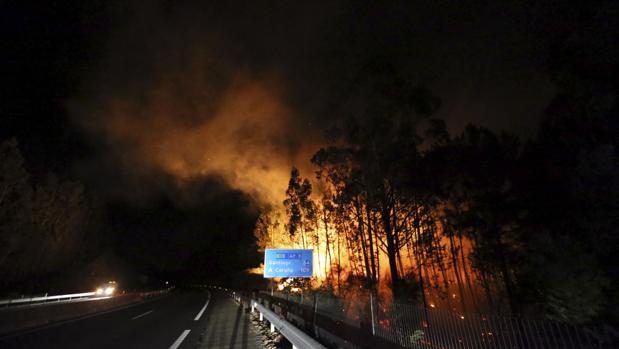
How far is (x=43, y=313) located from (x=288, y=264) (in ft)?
40.6

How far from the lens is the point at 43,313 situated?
14.4m

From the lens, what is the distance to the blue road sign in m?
20.3

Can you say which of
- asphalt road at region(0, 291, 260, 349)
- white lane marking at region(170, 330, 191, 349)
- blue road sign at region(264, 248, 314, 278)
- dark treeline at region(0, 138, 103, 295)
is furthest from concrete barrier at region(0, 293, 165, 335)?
dark treeline at region(0, 138, 103, 295)

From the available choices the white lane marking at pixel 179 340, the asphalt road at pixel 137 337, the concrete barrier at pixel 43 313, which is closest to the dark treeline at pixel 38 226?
the concrete barrier at pixel 43 313

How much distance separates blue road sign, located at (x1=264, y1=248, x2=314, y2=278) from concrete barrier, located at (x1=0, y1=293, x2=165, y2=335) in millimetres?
10708

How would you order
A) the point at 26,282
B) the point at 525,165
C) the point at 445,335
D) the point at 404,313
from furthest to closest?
1. the point at 26,282
2. the point at 525,165
3. the point at 404,313
4. the point at 445,335

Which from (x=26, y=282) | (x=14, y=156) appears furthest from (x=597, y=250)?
(x=26, y=282)

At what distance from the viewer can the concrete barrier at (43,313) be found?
39.4ft

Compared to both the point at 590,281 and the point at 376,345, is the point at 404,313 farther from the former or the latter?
the point at 590,281

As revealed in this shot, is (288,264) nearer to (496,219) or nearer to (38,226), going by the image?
(496,219)

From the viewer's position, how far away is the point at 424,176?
27406 mm

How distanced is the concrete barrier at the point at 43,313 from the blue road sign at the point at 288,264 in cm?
1071

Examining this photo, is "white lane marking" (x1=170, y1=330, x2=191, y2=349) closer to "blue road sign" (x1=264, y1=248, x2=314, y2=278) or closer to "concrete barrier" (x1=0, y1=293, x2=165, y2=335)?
"concrete barrier" (x1=0, y1=293, x2=165, y2=335)

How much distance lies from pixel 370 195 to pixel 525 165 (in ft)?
55.2
